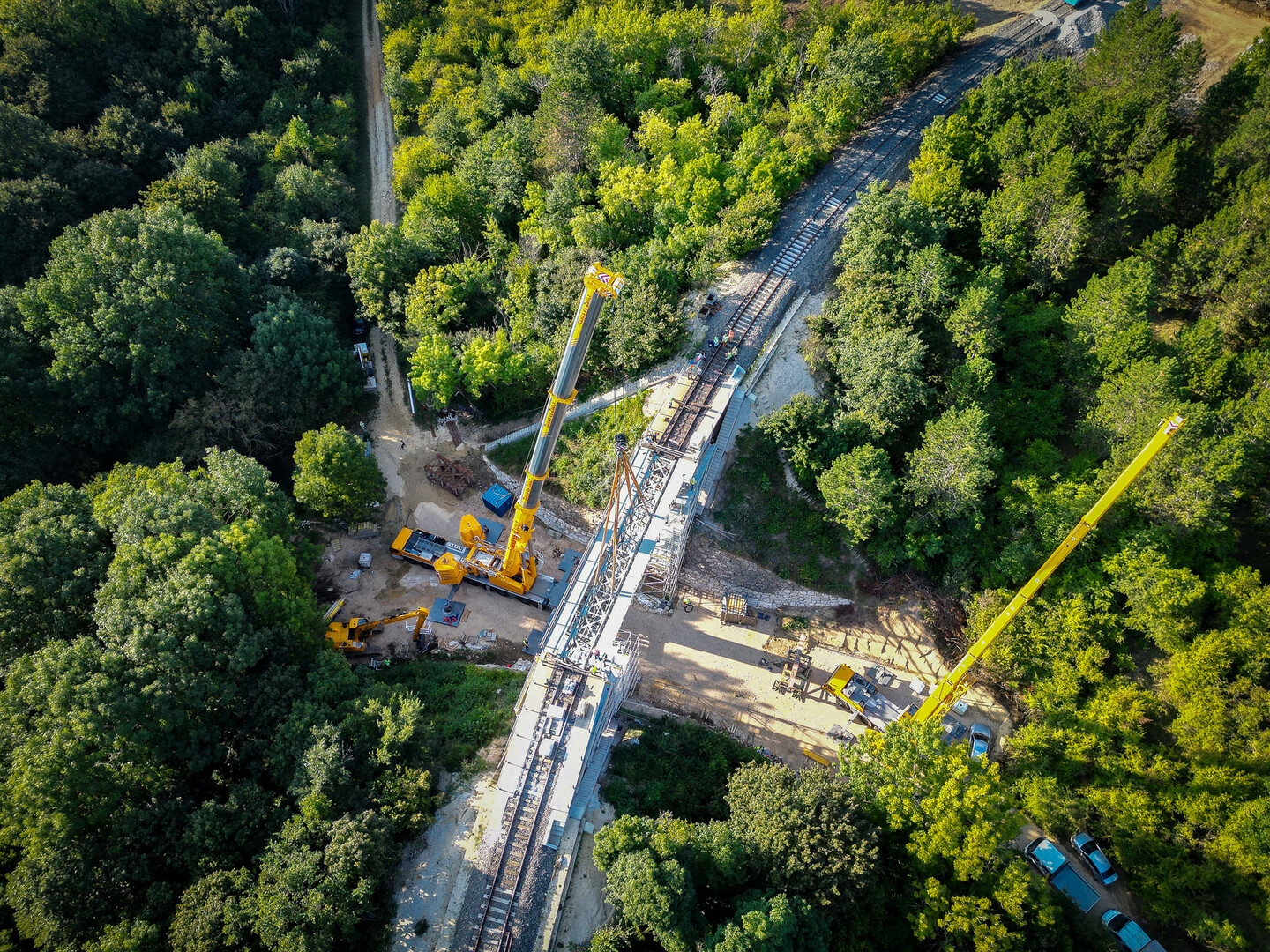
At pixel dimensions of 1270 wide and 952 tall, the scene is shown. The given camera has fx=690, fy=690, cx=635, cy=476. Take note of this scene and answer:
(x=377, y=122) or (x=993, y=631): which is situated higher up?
(x=377, y=122)

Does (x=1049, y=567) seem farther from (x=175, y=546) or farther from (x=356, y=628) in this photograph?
(x=175, y=546)

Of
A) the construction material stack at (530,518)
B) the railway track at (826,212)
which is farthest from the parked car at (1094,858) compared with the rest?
the construction material stack at (530,518)

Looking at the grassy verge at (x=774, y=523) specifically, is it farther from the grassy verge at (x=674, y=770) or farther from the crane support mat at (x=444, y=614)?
the crane support mat at (x=444, y=614)

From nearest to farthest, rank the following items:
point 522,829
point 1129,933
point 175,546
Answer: point 522,829 < point 1129,933 < point 175,546

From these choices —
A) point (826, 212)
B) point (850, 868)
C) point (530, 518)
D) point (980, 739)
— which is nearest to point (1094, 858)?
point (980, 739)

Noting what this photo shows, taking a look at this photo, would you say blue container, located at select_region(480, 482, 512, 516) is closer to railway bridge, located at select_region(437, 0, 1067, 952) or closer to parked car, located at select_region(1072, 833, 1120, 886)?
railway bridge, located at select_region(437, 0, 1067, 952)
